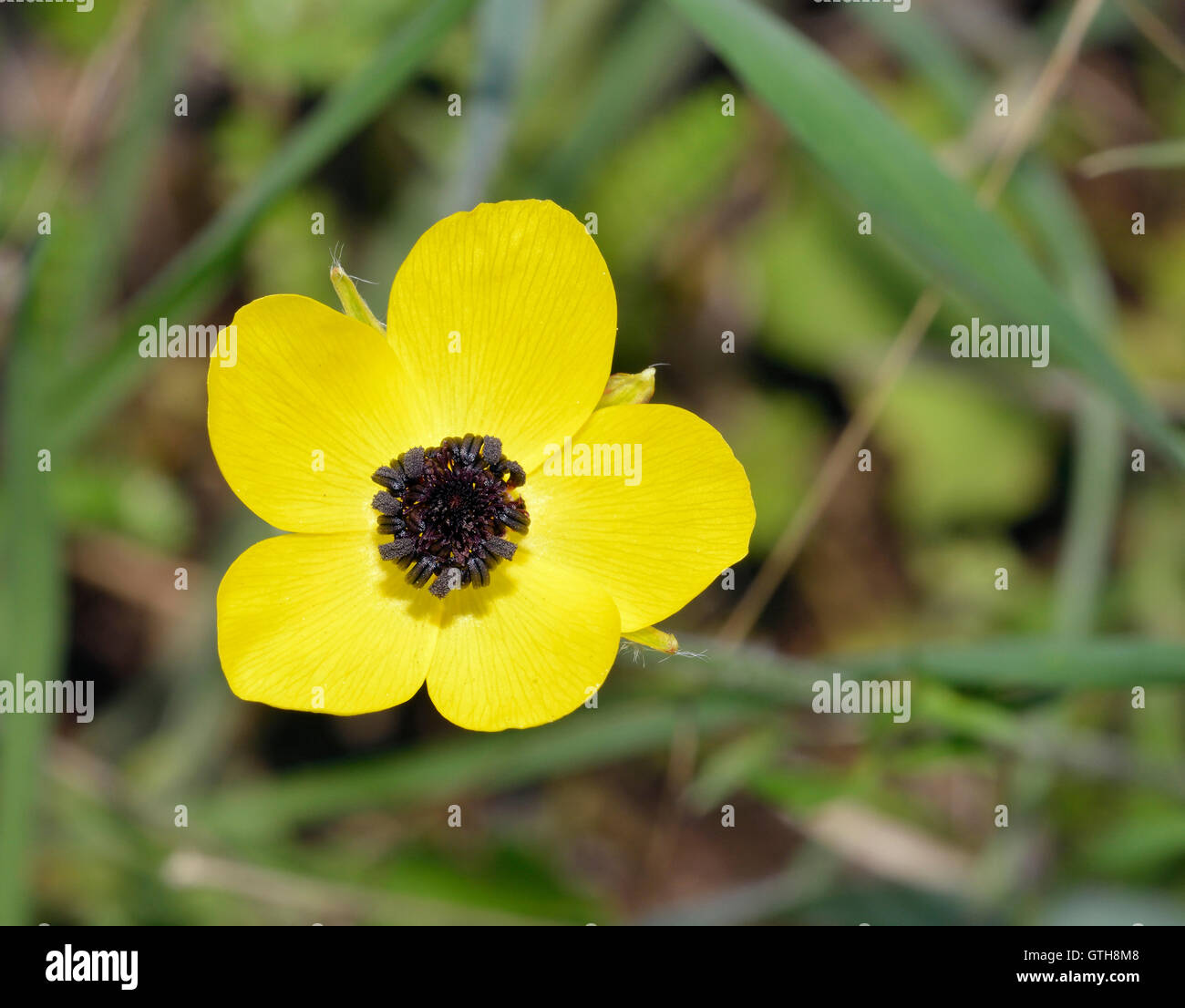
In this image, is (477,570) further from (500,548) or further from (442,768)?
(442,768)

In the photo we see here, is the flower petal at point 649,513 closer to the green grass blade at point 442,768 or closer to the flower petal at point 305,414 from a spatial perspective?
the flower petal at point 305,414

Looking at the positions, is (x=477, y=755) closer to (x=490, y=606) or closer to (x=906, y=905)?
(x=490, y=606)

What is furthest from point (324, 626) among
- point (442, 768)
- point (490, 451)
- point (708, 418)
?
point (708, 418)

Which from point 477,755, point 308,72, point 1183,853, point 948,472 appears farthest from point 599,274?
point 1183,853

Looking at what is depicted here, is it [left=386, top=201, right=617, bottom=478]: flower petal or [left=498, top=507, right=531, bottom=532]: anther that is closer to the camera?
[left=386, top=201, right=617, bottom=478]: flower petal

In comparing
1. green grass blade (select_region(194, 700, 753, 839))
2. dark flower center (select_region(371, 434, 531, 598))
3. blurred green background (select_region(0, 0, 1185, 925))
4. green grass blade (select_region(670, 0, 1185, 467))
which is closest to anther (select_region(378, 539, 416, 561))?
dark flower center (select_region(371, 434, 531, 598))

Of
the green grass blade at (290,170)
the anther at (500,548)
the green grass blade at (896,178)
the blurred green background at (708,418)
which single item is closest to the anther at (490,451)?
the anther at (500,548)

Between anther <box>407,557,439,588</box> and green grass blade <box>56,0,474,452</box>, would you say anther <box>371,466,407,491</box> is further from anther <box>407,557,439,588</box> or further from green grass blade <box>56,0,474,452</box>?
green grass blade <box>56,0,474,452</box>
